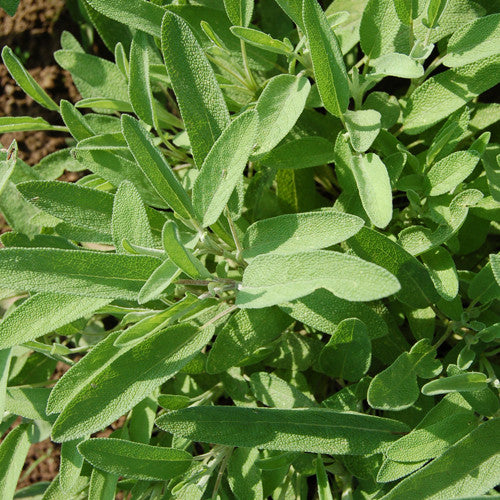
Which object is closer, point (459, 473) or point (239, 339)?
point (459, 473)

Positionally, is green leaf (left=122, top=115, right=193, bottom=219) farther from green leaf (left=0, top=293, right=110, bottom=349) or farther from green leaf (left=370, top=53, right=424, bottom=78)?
green leaf (left=370, top=53, right=424, bottom=78)

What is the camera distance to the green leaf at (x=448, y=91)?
102 cm

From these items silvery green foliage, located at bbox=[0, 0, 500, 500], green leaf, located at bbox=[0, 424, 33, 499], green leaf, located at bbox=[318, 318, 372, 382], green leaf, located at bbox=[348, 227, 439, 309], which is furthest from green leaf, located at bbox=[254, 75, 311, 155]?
green leaf, located at bbox=[0, 424, 33, 499]

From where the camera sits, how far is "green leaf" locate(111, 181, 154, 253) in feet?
2.99

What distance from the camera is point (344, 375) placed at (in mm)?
1104

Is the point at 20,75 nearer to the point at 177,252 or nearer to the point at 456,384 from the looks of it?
the point at 177,252

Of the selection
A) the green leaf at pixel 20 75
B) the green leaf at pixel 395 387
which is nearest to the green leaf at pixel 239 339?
the green leaf at pixel 395 387

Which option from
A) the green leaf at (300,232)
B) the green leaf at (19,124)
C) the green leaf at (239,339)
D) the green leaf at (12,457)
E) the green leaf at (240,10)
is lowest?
the green leaf at (12,457)

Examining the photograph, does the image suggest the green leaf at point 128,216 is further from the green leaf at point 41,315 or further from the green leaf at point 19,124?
the green leaf at point 19,124

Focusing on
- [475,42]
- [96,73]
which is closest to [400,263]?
[475,42]

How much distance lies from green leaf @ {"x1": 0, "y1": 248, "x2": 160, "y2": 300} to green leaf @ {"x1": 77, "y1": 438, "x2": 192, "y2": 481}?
0.30 metres

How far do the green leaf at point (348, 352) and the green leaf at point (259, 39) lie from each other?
1.60 ft

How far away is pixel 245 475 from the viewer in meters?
1.11

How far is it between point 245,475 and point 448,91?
0.82 metres
